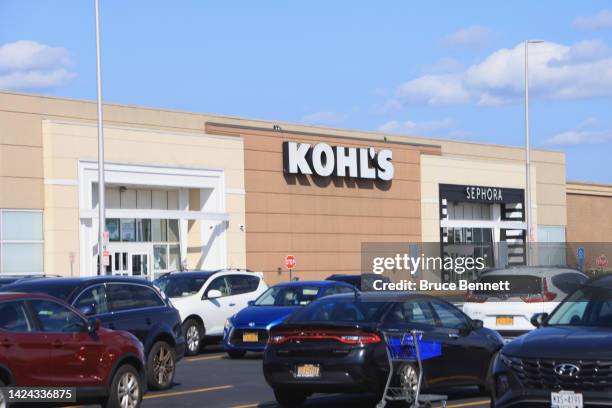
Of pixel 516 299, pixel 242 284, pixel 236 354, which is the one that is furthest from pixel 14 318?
pixel 242 284

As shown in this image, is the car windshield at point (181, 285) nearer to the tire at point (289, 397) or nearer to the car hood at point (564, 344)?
the tire at point (289, 397)

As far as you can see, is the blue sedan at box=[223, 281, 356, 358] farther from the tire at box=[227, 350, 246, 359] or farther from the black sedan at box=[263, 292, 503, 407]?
the black sedan at box=[263, 292, 503, 407]

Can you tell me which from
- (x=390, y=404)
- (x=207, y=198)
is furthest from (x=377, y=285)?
Result: (x=390, y=404)

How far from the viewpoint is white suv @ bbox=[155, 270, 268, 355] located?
2505 centimetres

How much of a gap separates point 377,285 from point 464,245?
28965mm

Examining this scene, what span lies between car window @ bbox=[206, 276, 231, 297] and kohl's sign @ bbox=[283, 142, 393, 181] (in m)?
26.8

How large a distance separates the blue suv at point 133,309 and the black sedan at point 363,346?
296 cm

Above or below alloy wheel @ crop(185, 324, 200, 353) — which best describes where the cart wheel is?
above

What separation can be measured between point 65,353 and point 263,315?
10427mm

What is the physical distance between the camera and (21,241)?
4212 centimetres

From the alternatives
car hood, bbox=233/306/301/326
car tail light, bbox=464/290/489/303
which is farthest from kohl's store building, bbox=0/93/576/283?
car tail light, bbox=464/290/489/303

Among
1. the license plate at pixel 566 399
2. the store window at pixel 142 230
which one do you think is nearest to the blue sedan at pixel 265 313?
the license plate at pixel 566 399

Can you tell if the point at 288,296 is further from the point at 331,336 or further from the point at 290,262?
the point at 290,262

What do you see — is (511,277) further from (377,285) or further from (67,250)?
(67,250)
